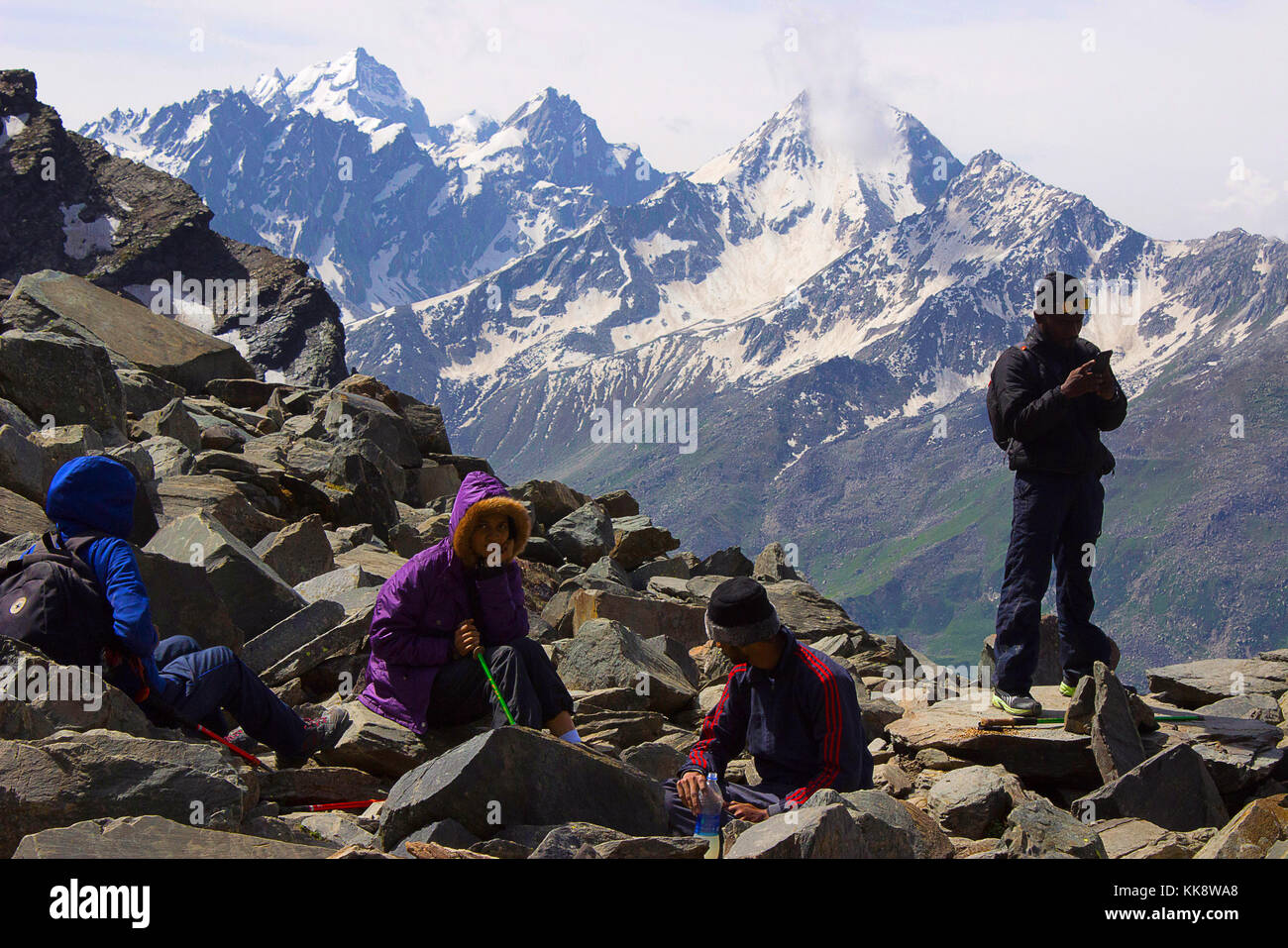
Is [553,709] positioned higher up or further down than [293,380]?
A: further down

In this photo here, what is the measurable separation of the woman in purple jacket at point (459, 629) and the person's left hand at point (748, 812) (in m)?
1.78

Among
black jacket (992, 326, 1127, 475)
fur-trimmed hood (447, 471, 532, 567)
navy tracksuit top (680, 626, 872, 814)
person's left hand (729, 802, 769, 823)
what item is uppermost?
black jacket (992, 326, 1127, 475)

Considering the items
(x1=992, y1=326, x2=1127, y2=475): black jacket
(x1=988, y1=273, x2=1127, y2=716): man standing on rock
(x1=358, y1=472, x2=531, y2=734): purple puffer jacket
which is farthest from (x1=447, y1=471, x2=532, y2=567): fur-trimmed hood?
(x1=992, y1=326, x2=1127, y2=475): black jacket

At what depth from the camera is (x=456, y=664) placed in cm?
922

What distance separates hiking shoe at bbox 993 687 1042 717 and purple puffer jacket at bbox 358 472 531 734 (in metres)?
4.74

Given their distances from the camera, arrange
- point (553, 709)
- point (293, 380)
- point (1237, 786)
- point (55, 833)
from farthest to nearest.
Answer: point (293, 380) < point (1237, 786) < point (553, 709) < point (55, 833)

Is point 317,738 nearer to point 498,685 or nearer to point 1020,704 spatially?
point 498,685

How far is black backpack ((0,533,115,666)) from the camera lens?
7.71 m

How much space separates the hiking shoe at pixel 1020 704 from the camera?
1045 centimetres

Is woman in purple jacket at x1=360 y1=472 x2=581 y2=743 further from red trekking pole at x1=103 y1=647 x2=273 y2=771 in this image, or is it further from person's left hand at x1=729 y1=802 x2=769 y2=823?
person's left hand at x1=729 y1=802 x2=769 y2=823

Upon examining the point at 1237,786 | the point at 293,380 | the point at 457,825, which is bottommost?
the point at 1237,786
